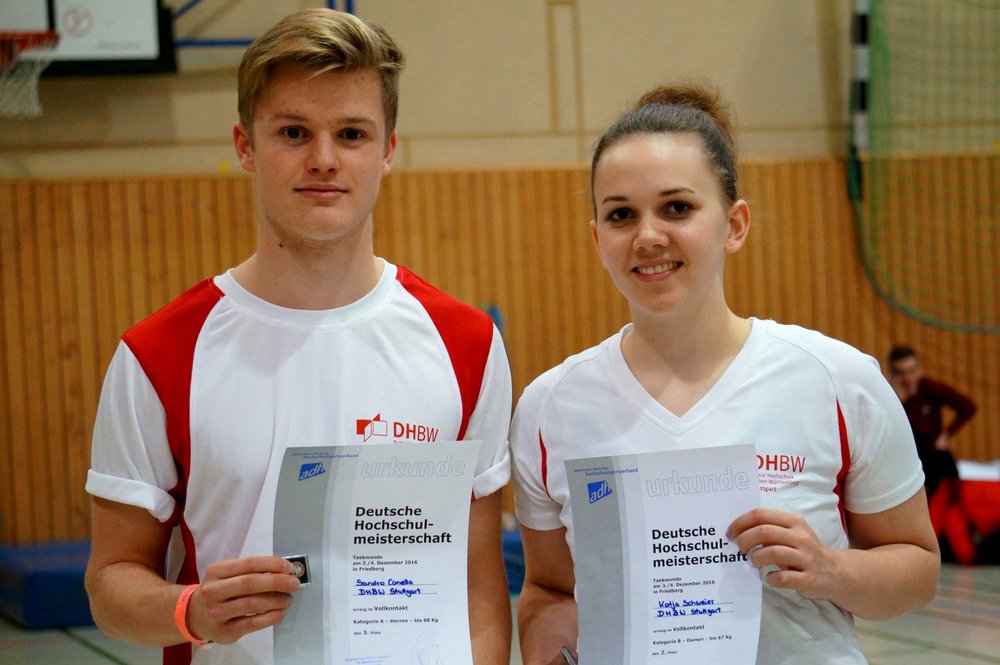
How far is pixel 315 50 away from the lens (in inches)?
70.9

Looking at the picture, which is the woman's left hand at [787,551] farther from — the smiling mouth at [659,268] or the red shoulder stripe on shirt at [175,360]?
the red shoulder stripe on shirt at [175,360]

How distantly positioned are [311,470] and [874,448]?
36.4 inches

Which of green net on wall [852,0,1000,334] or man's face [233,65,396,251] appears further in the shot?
green net on wall [852,0,1000,334]

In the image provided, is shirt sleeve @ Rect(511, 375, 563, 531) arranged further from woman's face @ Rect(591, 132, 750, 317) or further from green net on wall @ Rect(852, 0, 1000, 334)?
green net on wall @ Rect(852, 0, 1000, 334)

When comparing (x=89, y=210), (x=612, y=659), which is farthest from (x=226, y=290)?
(x=89, y=210)

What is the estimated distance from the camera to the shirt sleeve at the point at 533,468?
6.56ft

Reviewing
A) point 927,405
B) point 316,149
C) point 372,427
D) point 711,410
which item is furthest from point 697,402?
point 927,405

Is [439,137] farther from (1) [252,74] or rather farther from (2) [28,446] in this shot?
(1) [252,74]

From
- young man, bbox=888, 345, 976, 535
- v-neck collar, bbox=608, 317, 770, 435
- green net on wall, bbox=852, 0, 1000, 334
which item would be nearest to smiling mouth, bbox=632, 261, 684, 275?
v-neck collar, bbox=608, 317, 770, 435

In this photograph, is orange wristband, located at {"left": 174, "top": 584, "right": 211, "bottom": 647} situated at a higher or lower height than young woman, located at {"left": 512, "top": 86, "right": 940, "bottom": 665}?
lower

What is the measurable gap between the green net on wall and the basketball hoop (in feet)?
19.0

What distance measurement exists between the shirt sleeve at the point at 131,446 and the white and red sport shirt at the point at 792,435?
65 centimetres

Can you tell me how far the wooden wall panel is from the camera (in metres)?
7.32

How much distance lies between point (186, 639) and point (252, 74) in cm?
91
